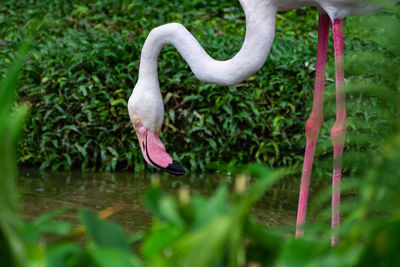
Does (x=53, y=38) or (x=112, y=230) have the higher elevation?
(x=53, y=38)

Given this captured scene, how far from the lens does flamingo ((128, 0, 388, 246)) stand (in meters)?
3.26

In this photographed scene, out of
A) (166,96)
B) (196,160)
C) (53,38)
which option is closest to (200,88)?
(166,96)

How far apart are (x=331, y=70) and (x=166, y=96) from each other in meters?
4.34

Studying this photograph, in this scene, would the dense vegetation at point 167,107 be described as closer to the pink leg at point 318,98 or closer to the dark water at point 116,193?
the dark water at point 116,193

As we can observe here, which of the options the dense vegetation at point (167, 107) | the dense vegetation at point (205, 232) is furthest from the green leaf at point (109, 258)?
the dense vegetation at point (167, 107)

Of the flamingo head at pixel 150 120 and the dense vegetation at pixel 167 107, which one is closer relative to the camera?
the flamingo head at pixel 150 120

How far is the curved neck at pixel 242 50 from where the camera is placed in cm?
326

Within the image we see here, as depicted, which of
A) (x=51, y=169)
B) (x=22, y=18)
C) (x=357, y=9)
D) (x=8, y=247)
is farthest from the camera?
(x=22, y=18)

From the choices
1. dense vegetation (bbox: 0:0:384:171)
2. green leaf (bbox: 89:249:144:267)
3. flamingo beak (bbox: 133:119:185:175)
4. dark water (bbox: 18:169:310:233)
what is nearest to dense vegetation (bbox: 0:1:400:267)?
green leaf (bbox: 89:249:144:267)

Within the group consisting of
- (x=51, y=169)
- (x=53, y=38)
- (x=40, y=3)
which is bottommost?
(x=51, y=169)

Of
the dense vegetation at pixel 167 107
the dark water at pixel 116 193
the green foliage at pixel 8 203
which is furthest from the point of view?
the dense vegetation at pixel 167 107

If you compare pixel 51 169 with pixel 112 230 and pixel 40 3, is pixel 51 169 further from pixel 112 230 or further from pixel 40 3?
pixel 112 230

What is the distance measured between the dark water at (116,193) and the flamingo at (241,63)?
493 millimetres

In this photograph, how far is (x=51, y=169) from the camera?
529 centimetres
